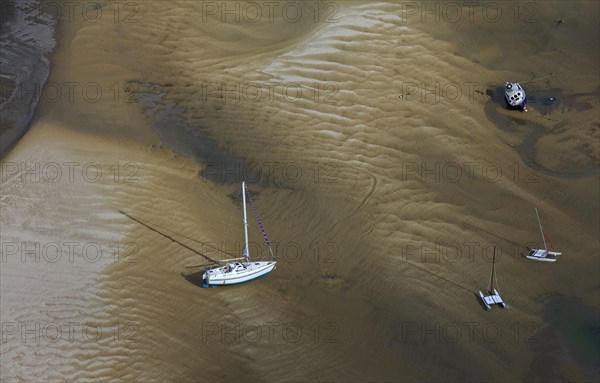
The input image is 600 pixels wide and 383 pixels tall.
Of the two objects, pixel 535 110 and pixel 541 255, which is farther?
→ pixel 535 110

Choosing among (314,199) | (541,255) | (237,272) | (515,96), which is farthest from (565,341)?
(237,272)

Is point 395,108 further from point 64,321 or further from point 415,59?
point 64,321

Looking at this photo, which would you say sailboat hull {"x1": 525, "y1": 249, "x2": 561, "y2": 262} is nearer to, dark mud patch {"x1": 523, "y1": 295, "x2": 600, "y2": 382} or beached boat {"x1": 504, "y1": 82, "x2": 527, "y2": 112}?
dark mud patch {"x1": 523, "y1": 295, "x2": 600, "y2": 382}

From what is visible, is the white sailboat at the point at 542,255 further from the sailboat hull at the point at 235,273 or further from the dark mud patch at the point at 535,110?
the sailboat hull at the point at 235,273

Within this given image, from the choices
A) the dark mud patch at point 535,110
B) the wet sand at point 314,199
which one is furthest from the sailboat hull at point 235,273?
the dark mud patch at point 535,110

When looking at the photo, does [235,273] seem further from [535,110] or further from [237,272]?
[535,110]

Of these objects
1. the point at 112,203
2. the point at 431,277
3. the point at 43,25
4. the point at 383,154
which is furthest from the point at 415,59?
the point at 43,25
